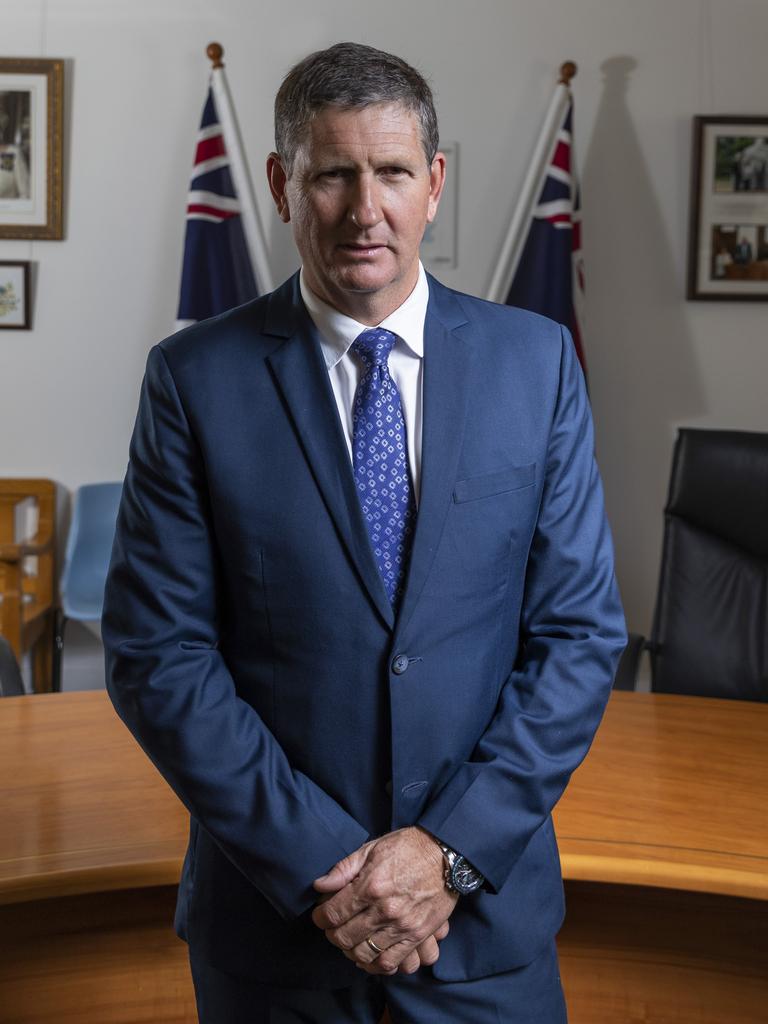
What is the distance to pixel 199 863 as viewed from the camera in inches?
49.5

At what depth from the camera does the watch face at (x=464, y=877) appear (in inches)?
45.0

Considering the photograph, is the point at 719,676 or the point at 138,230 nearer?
the point at 719,676

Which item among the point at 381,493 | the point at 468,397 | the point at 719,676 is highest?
the point at 468,397

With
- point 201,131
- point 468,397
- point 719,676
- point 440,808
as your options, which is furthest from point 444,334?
point 201,131

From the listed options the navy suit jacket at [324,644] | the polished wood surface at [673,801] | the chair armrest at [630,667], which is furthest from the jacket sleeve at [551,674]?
the chair armrest at [630,667]

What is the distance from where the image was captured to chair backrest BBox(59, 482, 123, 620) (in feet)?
13.0

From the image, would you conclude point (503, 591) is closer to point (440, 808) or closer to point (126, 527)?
point (440, 808)

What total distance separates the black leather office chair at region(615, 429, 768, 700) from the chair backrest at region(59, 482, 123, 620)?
2216 mm

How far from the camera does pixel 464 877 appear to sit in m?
1.15

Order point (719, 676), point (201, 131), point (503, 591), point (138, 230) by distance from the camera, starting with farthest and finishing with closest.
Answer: point (138, 230), point (201, 131), point (719, 676), point (503, 591)

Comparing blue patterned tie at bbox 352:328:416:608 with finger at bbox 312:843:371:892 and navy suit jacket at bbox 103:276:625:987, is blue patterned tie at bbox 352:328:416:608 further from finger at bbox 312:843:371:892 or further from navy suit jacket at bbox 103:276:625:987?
finger at bbox 312:843:371:892

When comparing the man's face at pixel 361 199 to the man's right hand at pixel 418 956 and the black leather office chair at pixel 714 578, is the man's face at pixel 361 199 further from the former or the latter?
the black leather office chair at pixel 714 578

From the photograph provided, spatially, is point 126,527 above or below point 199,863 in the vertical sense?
above

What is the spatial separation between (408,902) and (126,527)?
511mm
